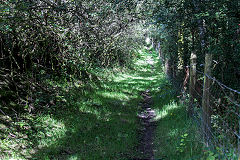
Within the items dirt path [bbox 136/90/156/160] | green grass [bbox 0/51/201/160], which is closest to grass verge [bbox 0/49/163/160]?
green grass [bbox 0/51/201/160]

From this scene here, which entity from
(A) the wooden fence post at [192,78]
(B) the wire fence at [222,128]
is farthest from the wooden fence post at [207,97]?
(A) the wooden fence post at [192,78]

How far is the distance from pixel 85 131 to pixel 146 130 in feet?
6.71

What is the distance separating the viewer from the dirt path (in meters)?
5.45

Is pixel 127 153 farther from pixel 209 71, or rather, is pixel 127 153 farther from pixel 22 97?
pixel 22 97

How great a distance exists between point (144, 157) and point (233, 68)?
4069 mm

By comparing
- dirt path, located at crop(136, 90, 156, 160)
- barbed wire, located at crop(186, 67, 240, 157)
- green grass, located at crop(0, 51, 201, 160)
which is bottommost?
dirt path, located at crop(136, 90, 156, 160)

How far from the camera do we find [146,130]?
22.8 feet

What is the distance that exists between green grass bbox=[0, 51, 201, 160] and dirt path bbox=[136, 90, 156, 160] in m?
0.20

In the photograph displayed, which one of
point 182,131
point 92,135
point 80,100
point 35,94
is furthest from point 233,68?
point 35,94

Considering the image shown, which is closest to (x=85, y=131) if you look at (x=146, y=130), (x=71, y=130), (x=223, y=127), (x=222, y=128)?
(x=71, y=130)

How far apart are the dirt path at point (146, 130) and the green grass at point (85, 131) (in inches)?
7.7

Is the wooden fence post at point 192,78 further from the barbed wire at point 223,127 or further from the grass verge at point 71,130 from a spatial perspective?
the grass verge at point 71,130

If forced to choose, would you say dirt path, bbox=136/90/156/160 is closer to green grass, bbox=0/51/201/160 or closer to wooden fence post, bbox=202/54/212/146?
green grass, bbox=0/51/201/160

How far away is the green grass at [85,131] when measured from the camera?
189 inches
